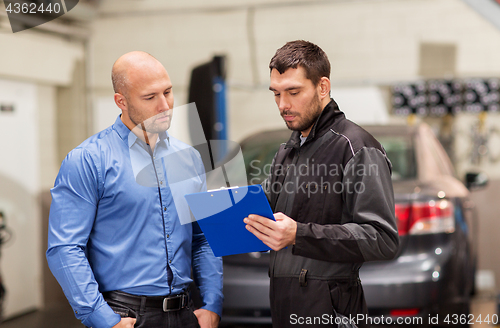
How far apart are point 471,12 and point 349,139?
13.7ft

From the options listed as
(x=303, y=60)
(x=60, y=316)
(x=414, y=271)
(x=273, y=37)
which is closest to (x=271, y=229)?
(x=303, y=60)

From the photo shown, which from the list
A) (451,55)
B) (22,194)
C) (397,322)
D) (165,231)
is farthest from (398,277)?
(451,55)

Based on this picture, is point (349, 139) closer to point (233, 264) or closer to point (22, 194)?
point (233, 264)

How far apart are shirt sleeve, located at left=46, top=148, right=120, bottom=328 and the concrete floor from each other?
2313 millimetres

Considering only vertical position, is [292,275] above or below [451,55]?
below

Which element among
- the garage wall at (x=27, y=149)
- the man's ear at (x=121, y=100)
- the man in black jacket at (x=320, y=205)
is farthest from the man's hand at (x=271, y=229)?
the garage wall at (x=27, y=149)

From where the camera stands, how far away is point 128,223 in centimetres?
142

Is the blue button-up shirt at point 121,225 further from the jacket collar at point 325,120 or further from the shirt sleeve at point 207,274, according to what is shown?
the jacket collar at point 325,120

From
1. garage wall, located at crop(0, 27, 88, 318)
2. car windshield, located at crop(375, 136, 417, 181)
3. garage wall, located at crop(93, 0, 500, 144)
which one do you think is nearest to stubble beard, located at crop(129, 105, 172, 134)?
car windshield, located at crop(375, 136, 417, 181)

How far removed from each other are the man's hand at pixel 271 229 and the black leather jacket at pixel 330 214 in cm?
4

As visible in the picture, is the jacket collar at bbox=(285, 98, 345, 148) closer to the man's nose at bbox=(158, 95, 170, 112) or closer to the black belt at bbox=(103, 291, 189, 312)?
the man's nose at bbox=(158, 95, 170, 112)

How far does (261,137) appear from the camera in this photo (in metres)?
2.90

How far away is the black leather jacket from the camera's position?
4.24 ft

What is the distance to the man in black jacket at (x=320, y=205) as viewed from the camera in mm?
1291
